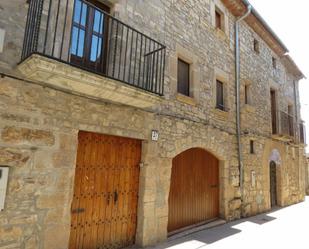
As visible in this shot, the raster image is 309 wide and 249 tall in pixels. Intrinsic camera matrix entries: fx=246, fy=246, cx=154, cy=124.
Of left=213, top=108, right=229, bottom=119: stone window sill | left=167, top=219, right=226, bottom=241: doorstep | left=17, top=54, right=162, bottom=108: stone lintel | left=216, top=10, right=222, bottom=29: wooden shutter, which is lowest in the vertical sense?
left=167, top=219, right=226, bottom=241: doorstep

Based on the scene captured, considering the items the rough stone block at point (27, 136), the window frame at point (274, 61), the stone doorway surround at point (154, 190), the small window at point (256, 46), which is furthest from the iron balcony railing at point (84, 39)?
the window frame at point (274, 61)

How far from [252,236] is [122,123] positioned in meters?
3.89

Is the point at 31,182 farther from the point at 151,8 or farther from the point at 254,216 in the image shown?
the point at 254,216

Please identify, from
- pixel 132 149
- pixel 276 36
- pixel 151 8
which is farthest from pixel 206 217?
pixel 276 36

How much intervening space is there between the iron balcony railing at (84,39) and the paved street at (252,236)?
3115mm

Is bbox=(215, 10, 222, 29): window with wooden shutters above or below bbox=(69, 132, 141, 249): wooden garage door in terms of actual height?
above

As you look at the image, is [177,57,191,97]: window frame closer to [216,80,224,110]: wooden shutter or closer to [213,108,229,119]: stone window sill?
[213,108,229,119]: stone window sill

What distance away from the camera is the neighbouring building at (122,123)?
3244 mm

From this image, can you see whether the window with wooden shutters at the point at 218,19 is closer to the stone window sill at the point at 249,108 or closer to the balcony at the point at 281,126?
the stone window sill at the point at 249,108

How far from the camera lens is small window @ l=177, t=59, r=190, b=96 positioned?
20.1ft

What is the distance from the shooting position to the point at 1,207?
2.99m

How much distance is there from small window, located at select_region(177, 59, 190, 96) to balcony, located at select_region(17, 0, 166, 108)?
1166 millimetres

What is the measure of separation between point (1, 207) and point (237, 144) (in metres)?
6.42

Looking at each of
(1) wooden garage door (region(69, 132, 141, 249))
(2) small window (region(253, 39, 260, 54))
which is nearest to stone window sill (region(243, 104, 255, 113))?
(2) small window (region(253, 39, 260, 54))
